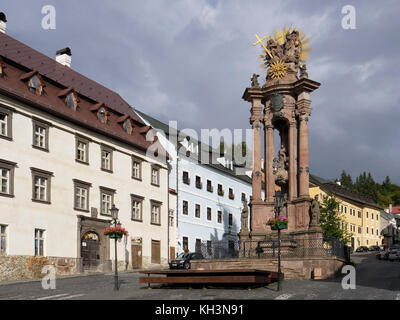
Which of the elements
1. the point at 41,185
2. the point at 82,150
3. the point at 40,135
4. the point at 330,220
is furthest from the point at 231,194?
the point at 40,135

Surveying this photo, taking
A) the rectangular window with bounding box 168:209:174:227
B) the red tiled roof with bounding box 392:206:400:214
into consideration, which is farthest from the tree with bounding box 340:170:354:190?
the rectangular window with bounding box 168:209:174:227

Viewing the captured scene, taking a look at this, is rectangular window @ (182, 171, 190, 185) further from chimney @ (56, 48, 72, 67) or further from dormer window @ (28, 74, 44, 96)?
dormer window @ (28, 74, 44, 96)

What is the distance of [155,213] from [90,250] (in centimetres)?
882

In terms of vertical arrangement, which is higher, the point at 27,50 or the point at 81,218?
the point at 27,50

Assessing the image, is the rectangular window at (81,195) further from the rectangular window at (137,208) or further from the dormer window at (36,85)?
the dormer window at (36,85)

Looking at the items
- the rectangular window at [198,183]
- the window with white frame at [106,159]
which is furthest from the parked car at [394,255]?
the window with white frame at [106,159]

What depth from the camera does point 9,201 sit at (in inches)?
1267

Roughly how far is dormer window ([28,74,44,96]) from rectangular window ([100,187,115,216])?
8188 millimetres

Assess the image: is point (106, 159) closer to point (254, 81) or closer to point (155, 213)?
point (155, 213)

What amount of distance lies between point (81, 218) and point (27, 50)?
41.1 ft

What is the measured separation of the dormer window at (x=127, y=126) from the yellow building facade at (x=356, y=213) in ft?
158
